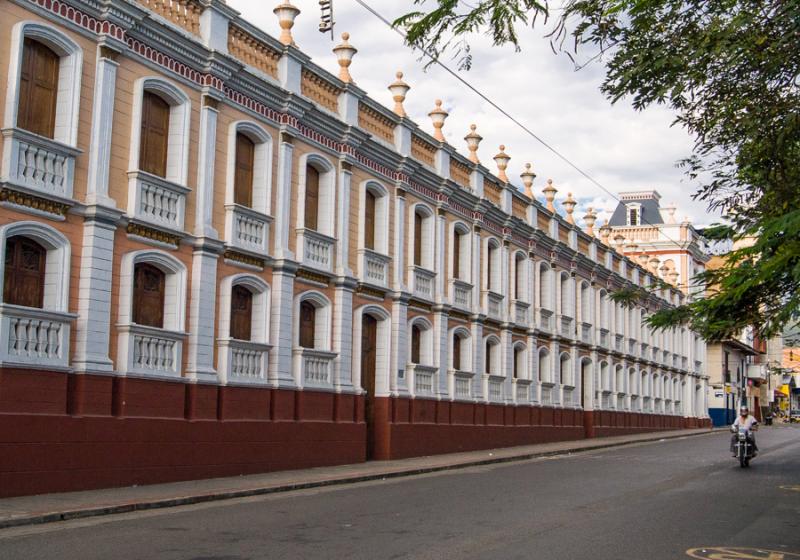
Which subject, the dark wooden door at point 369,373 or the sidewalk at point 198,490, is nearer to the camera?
the sidewalk at point 198,490

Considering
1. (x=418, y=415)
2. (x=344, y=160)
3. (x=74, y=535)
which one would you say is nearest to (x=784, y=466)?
(x=418, y=415)

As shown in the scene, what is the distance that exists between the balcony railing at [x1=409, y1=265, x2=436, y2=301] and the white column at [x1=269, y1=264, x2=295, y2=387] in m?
6.29

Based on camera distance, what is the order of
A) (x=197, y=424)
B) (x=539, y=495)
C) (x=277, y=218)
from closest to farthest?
(x=539, y=495) → (x=197, y=424) → (x=277, y=218)

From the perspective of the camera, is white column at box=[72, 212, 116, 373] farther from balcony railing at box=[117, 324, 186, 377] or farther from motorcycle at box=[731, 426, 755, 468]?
motorcycle at box=[731, 426, 755, 468]

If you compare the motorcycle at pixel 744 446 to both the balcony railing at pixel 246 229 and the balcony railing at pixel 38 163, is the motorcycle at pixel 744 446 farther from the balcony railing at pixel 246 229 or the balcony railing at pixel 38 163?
the balcony railing at pixel 38 163

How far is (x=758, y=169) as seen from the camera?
1377cm

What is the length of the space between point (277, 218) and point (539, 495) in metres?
8.63

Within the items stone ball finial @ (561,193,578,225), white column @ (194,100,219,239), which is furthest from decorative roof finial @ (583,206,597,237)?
white column @ (194,100,219,239)

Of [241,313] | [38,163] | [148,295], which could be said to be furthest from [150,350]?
[38,163]

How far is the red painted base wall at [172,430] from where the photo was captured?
15.1 m

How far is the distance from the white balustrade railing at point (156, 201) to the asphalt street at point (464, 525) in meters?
5.55

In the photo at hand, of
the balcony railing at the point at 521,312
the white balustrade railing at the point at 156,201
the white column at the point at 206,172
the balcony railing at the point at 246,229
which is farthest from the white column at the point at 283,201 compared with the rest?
the balcony railing at the point at 521,312

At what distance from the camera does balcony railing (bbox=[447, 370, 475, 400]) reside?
2953cm

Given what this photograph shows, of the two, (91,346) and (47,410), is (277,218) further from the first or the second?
(47,410)
